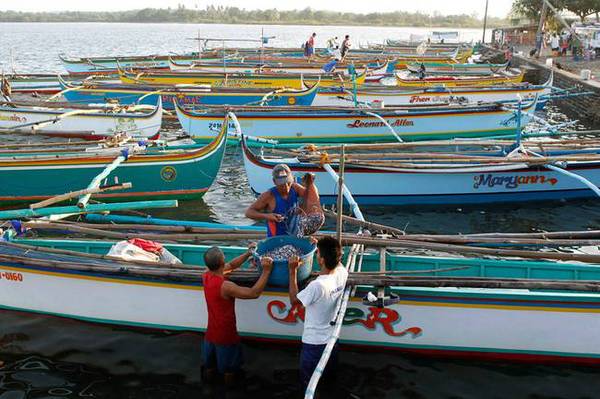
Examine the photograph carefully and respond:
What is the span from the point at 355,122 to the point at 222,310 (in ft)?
49.0

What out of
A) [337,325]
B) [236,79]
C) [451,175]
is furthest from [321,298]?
[236,79]

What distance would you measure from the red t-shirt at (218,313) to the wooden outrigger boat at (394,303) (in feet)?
1.79

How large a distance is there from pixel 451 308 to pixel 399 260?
1.58 meters

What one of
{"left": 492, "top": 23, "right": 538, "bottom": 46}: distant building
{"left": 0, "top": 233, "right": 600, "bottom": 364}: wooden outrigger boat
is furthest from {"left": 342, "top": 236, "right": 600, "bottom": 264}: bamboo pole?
{"left": 492, "top": 23, "right": 538, "bottom": 46}: distant building

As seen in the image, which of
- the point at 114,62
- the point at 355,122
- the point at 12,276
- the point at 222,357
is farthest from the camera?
the point at 114,62

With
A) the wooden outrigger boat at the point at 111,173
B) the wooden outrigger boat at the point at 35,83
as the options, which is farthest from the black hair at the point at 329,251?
the wooden outrigger boat at the point at 35,83

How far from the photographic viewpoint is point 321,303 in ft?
21.8

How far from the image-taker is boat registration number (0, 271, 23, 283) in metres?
9.02

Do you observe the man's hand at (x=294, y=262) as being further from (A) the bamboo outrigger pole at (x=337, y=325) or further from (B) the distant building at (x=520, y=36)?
(B) the distant building at (x=520, y=36)

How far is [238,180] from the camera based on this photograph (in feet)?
60.5

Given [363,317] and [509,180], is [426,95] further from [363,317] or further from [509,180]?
[363,317]

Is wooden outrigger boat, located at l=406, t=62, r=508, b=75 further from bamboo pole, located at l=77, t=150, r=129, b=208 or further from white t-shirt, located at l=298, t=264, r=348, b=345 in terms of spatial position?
white t-shirt, located at l=298, t=264, r=348, b=345

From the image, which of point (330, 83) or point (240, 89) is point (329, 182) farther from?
point (330, 83)

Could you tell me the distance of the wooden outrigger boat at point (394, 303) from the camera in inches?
302
